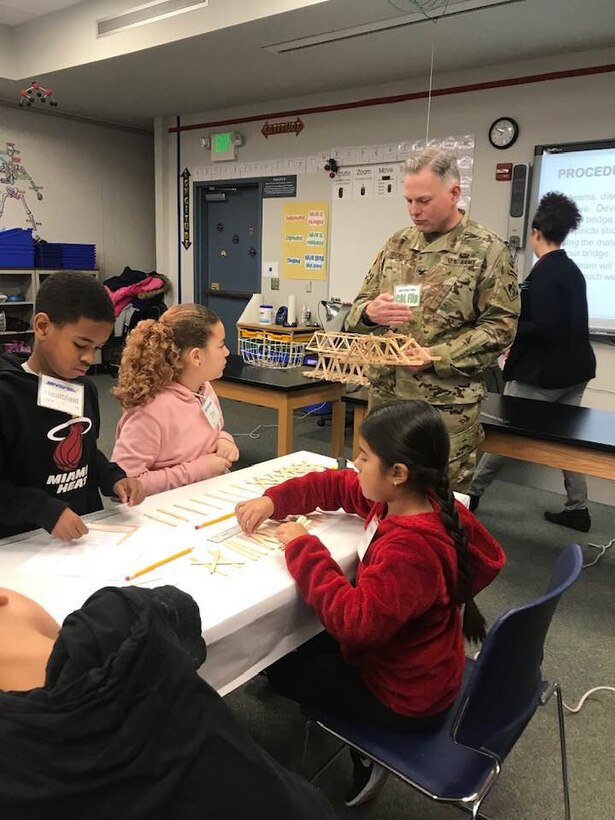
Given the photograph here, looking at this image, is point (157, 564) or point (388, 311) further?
point (388, 311)

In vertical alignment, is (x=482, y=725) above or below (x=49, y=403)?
below

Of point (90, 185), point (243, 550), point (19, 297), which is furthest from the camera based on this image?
point (90, 185)

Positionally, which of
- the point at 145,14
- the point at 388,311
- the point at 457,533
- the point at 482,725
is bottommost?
the point at 482,725

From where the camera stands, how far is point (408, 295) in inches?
86.1

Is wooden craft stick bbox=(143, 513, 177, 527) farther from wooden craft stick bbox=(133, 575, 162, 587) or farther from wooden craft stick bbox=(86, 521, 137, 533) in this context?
wooden craft stick bbox=(133, 575, 162, 587)

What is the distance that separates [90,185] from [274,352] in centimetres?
472

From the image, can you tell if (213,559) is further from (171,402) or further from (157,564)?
(171,402)

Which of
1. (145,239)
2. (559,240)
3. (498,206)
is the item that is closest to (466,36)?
(498,206)

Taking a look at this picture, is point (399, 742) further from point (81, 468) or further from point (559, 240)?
point (559, 240)

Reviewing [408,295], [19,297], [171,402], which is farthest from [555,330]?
[19,297]

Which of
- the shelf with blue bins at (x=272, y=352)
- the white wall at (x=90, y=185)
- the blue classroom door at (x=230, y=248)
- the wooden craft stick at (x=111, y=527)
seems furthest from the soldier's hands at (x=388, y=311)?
the white wall at (x=90, y=185)

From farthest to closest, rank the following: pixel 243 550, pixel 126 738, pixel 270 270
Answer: pixel 270 270
pixel 243 550
pixel 126 738

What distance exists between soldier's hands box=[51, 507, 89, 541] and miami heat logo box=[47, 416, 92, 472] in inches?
8.1

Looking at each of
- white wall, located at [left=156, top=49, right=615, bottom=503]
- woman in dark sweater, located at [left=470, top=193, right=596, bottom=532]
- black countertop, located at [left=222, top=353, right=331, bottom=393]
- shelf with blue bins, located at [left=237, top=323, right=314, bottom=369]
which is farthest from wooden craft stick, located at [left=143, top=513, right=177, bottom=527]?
white wall, located at [left=156, top=49, right=615, bottom=503]
